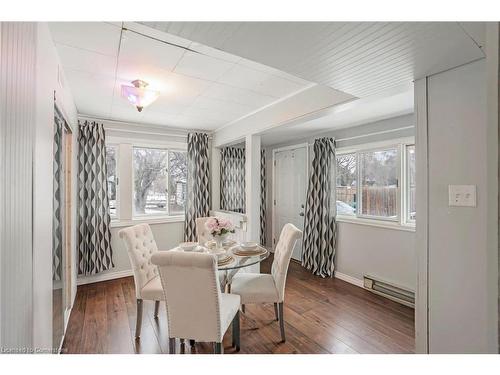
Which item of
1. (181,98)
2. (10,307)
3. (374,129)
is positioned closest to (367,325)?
(374,129)

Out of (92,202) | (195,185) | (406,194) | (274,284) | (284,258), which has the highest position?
(195,185)

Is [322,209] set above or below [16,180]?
below

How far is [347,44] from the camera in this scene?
3.92 ft

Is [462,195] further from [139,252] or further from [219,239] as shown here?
[139,252]

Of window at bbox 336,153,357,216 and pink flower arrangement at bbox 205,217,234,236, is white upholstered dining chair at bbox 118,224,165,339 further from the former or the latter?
window at bbox 336,153,357,216

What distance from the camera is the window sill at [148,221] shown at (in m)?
3.50

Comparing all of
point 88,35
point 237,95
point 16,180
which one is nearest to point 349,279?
point 237,95

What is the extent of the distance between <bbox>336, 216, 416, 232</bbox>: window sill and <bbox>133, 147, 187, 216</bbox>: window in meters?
2.57

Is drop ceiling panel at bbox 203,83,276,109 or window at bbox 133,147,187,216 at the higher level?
drop ceiling panel at bbox 203,83,276,109

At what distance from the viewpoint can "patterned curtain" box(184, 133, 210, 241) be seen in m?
3.88

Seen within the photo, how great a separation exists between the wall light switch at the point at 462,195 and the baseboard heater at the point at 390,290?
5.91ft

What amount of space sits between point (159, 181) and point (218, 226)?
2.03 meters

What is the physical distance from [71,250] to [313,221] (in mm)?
3109

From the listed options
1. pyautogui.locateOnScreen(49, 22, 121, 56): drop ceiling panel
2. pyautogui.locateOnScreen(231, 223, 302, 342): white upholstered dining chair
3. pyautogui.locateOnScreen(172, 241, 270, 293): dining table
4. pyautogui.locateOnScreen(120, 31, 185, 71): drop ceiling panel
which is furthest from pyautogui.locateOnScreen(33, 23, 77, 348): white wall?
pyautogui.locateOnScreen(231, 223, 302, 342): white upholstered dining chair
